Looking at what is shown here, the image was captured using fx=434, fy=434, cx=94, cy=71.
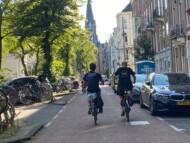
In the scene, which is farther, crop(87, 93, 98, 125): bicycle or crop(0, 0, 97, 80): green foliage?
crop(0, 0, 97, 80): green foliage

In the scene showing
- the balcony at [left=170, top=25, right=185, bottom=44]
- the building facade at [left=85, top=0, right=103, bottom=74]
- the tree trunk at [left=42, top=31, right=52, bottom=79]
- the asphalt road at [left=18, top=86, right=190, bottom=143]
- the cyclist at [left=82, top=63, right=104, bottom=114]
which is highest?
the building facade at [left=85, top=0, right=103, bottom=74]

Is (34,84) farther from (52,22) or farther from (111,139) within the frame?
(111,139)

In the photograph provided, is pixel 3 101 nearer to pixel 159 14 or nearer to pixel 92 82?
pixel 92 82

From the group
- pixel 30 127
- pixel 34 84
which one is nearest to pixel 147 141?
pixel 30 127

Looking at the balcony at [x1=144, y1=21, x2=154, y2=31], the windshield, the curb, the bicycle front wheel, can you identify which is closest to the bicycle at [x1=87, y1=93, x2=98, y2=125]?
the curb

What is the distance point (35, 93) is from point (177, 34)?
45.6ft

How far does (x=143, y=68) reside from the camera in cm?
3941

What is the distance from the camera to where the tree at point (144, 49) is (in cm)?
4500

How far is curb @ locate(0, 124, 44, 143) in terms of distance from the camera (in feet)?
31.8

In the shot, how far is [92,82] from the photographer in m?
13.0

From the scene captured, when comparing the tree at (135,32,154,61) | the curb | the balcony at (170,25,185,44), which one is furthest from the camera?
the tree at (135,32,154,61)

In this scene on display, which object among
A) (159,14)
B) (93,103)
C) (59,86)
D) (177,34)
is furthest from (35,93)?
(159,14)

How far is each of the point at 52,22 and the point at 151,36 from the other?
1979cm

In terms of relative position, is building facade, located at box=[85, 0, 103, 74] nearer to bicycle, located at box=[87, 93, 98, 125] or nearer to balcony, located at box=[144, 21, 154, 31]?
balcony, located at box=[144, 21, 154, 31]
